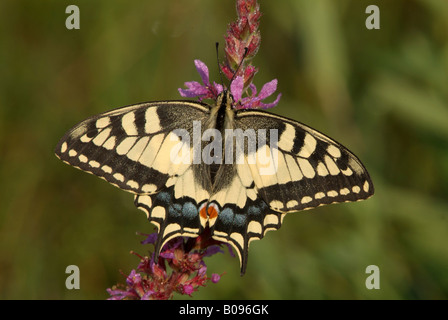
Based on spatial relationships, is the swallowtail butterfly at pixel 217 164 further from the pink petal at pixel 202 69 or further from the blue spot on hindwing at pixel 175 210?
the pink petal at pixel 202 69

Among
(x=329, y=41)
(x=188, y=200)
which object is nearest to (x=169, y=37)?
(x=329, y=41)

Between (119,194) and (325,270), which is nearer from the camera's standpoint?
(325,270)

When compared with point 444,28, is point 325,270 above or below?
below

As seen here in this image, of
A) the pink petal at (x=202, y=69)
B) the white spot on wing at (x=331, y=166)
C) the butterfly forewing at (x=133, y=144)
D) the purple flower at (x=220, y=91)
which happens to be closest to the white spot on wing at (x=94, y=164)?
the butterfly forewing at (x=133, y=144)

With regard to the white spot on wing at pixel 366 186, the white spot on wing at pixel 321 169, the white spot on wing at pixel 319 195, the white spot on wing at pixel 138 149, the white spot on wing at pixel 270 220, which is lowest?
the white spot on wing at pixel 270 220

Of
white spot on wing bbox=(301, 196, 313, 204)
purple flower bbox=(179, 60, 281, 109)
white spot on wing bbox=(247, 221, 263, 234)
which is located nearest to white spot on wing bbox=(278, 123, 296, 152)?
purple flower bbox=(179, 60, 281, 109)

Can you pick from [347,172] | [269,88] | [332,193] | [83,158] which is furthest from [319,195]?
[83,158]

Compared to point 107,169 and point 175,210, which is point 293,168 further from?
point 107,169

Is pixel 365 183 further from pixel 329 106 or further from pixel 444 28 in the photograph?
pixel 444 28
